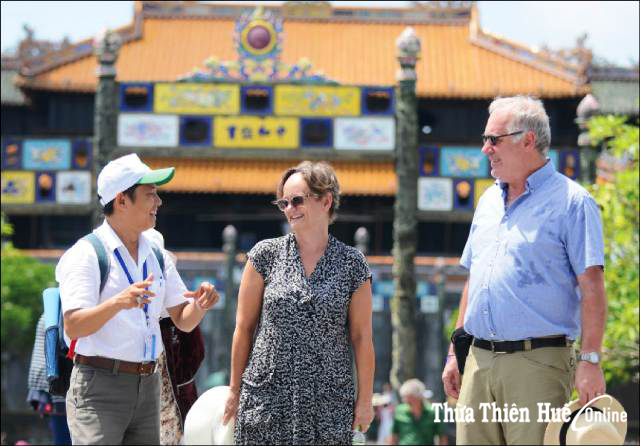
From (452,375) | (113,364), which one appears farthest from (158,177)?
Result: (452,375)

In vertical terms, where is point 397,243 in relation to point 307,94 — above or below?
below

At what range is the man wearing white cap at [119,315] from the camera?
166 inches

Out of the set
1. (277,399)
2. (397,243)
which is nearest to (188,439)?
(277,399)

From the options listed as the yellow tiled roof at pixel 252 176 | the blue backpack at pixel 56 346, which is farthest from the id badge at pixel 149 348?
the yellow tiled roof at pixel 252 176

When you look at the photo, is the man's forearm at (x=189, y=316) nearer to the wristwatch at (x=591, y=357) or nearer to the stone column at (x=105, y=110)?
the wristwatch at (x=591, y=357)

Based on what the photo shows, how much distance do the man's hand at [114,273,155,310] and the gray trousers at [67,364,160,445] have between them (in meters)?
0.31

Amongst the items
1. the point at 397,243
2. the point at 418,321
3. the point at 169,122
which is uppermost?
the point at 169,122

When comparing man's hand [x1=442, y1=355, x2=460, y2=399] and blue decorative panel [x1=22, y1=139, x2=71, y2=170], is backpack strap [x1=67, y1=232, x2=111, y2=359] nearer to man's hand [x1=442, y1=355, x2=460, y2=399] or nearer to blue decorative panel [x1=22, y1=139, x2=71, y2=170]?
man's hand [x1=442, y1=355, x2=460, y2=399]

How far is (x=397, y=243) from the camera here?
17.8 m

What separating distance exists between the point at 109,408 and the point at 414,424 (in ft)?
16.5

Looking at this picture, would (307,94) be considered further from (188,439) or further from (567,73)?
(188,439)

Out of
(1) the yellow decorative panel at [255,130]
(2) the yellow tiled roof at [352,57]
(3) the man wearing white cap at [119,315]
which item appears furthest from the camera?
(2) the yellow tiled roof at [352,57]

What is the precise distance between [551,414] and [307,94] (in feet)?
49.8

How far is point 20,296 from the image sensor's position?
751 inches
